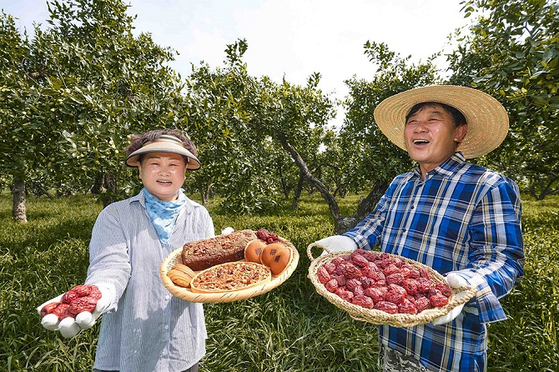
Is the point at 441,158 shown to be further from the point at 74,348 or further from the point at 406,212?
the point at 74,348

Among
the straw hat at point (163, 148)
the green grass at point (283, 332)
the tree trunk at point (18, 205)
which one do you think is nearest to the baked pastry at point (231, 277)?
the straw hat at point (163, 148)

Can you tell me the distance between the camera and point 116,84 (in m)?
4.63

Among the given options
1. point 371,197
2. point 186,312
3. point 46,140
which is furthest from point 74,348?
point 371,197

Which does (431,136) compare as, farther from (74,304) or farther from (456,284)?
(74,304)

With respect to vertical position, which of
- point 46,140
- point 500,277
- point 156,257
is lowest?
point 156,257

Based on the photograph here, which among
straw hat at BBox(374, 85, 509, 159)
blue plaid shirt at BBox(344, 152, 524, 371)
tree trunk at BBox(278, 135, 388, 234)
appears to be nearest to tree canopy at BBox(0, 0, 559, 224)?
tree trunk at BBox(278, 135, 388, 234)

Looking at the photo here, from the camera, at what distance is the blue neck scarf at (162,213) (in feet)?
6.45

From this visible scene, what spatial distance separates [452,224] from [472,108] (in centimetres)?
94

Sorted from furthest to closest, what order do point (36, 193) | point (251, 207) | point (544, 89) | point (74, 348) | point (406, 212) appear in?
point (36, 193) < point (251, 207) < point (74, 348) < point (544, 89) < point (406, 212)

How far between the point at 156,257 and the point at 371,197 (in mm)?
5034

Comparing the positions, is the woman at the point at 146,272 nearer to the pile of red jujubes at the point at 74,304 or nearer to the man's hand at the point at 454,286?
the pile of red jujubes at the point at 74,304

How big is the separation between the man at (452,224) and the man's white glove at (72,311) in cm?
170

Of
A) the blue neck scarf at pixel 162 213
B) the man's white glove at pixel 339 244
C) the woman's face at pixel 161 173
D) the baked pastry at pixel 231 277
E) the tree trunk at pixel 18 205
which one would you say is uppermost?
the woman's face at pixel 161 173

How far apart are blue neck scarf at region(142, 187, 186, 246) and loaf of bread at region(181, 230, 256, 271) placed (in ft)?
0.60
